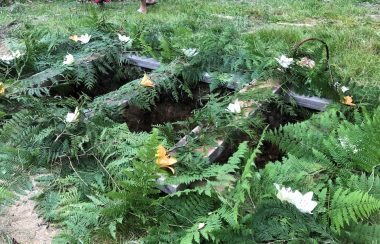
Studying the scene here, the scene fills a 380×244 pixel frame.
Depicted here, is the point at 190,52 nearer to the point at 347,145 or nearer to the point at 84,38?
the point at 84,38

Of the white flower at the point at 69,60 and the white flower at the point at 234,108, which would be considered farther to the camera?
the white flower at the point at 69,60

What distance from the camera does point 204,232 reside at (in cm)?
194

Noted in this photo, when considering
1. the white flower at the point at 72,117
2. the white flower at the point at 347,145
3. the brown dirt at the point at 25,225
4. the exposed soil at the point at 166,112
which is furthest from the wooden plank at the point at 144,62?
the white flower at the point at 347,145

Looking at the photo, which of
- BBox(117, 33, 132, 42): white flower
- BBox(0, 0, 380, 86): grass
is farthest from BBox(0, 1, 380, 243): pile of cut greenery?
BBox(0, 0, 380, 86): grass

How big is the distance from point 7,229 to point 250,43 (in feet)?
8.28

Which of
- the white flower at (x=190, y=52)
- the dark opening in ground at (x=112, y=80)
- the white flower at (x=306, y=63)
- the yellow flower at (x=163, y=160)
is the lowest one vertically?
the dark opening in ground at (x=112, y=80)

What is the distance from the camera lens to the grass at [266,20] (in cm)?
414

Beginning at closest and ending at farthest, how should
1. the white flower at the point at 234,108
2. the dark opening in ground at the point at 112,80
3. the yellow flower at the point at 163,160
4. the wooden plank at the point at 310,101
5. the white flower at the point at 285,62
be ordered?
the yellow flower at the point at 163,160 → the white flower at the point at 234,108 → the wooden plank at the point at 310,101 → the white flower at the point at 285,62 → the dark opening in ground at the point at 112,80

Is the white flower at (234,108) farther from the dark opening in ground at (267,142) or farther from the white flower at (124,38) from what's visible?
the white flower at (124,38)

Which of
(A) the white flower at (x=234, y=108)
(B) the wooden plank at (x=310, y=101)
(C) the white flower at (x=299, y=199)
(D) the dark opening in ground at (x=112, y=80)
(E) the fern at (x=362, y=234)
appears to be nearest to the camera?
(E) the fern at (x=362, y=234)

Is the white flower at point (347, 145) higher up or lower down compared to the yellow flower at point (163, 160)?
higher up

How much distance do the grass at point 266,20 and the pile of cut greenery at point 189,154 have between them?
17.0 inches

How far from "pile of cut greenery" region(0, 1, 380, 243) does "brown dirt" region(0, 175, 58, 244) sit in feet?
0.22

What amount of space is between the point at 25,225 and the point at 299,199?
1423 millimetres
